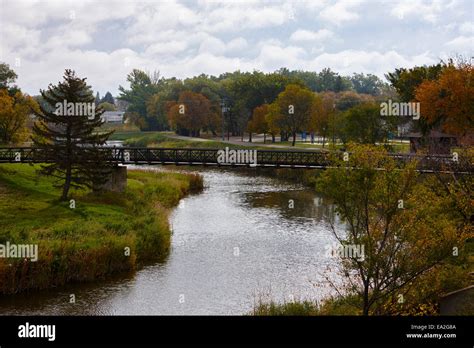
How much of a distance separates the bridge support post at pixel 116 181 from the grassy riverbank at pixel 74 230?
82 cm

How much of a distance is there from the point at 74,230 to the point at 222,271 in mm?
10442

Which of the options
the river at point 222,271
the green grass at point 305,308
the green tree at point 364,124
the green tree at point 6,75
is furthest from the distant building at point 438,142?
the green tree at point 6,75

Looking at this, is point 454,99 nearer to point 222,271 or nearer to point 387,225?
point 222,271

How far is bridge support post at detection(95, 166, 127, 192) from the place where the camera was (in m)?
50.2

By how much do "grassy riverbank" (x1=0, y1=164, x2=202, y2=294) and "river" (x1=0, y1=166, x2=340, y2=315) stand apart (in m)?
0.99

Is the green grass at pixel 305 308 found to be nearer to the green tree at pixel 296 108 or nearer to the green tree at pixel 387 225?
the green tree at pixel 387 225

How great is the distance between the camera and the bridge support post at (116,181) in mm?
50156

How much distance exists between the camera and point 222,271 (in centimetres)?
3438

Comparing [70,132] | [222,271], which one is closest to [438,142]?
[222,271]

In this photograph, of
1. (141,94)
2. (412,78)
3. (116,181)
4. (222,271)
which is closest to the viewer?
(222,271)
